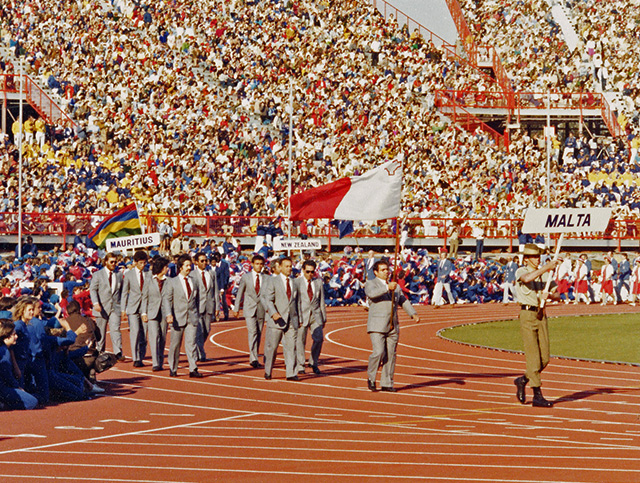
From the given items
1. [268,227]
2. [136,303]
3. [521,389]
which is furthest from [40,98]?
[521,389]

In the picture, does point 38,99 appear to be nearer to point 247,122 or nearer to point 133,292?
point 247,122

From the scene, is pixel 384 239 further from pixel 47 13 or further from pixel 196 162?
pixel 47 13

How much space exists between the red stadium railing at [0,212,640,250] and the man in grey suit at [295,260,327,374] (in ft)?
58.4

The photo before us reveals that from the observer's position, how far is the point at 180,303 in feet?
53.7

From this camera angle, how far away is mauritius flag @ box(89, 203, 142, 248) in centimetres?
2178

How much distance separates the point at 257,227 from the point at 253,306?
56.7 ft

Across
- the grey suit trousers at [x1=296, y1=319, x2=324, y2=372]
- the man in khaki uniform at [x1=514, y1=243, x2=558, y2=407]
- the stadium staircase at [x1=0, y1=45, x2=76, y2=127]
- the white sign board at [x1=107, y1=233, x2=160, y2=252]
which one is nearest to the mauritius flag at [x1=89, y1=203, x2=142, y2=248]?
the white sign board at [x1=107, y1=233, x2=160, y2=252]

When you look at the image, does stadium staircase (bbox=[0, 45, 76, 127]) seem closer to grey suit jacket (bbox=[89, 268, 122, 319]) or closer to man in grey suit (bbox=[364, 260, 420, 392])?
grey suit jacket (bbox=[89, 268, 122, 319])

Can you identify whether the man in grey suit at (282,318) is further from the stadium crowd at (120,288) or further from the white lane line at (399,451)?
the white lane line at (399,451)

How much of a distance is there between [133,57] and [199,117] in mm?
4023

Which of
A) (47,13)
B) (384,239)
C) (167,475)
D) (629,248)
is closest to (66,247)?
(384,239)

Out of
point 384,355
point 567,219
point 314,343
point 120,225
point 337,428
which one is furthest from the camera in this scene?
point 120,225

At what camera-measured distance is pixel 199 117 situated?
1610 inches

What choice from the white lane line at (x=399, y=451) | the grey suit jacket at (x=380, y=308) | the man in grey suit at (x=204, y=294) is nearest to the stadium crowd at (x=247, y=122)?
the man in grey suit at (x=204, y=294)
